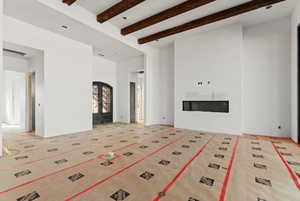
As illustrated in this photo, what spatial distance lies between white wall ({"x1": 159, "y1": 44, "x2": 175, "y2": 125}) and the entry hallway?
3478 mm

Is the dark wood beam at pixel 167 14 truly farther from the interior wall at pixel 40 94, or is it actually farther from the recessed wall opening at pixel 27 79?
the recessed wall opening at pixel 27 79

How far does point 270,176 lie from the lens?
1.93 metres

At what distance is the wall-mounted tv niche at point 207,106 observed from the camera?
472 cm

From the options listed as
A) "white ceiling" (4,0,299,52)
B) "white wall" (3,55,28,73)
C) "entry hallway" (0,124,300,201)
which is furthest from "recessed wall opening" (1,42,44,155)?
"entry hallway" (0,124,300,201)

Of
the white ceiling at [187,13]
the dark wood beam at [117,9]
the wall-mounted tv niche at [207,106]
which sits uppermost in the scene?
the white ceiling at [187,13]

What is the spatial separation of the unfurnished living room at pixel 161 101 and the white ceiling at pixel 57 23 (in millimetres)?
35

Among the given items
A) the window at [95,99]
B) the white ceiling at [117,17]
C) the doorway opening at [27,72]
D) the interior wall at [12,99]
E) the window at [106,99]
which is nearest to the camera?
the white ceiling at [117,17]

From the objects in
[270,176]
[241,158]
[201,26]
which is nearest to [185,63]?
[201,26]

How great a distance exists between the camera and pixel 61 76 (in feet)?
15.1

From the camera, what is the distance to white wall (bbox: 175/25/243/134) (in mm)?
4543

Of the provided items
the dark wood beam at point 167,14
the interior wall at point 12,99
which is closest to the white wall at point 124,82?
the dark wood beam at point 167,14

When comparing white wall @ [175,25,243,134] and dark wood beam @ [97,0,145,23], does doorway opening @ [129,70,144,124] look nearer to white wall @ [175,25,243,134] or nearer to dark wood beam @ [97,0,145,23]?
white wall @ [175,25,243,134]

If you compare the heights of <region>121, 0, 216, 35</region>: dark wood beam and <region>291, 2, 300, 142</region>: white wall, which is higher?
<region>121, 0, 216, 35</region>: dark wood beam

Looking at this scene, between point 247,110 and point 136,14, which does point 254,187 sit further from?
point 136,14
